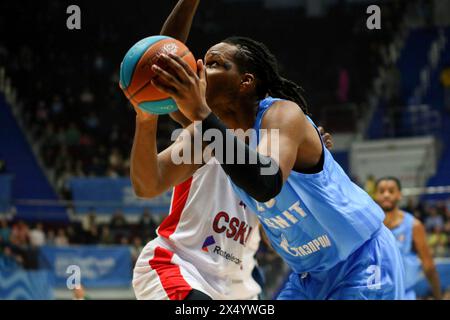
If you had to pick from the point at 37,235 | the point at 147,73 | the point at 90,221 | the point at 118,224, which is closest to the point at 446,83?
the point at 118,224

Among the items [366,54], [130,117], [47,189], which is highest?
[366,54]

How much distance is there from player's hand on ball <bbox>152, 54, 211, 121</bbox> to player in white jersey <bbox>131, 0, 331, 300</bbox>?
3.83ft

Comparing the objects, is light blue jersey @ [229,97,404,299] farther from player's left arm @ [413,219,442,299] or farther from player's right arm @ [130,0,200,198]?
player's left arm @ [413,219,442,299]

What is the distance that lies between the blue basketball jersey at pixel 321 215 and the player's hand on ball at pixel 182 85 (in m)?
0.54

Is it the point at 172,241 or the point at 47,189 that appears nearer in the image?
the point at 172,241

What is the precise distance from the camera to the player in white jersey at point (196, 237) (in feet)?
12.6

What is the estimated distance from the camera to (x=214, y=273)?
13.0 ft

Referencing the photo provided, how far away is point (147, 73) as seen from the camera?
285cm

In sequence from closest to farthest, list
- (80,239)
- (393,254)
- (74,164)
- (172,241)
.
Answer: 1. (393,254)
2. (172,241)
3. (80,239)
4. (74,164)

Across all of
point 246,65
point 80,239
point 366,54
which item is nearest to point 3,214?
point 80,239

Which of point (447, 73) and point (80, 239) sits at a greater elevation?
point (447, 73)

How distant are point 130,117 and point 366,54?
18.9 feet
